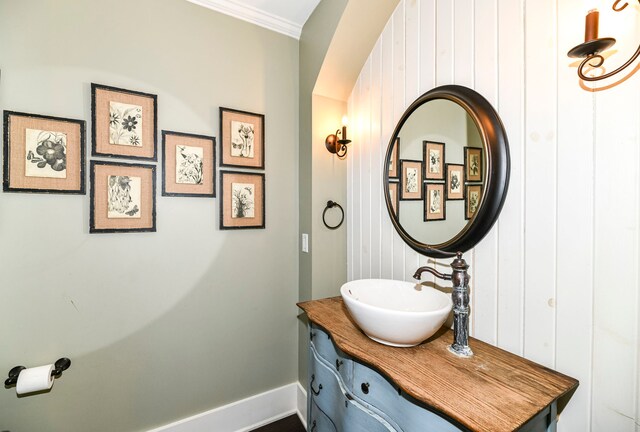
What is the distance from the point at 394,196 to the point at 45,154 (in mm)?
1721

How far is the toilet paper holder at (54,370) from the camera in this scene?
1167 mm

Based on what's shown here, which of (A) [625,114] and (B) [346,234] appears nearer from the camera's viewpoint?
(A) [625,114]

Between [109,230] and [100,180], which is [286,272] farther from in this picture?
[100,180]

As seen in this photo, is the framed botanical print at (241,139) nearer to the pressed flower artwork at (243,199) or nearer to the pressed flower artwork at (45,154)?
the pressed flower artwork at (243,199)

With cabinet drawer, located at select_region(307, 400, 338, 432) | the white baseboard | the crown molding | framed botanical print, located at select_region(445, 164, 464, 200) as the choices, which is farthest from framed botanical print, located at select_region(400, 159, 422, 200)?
the white baseboard

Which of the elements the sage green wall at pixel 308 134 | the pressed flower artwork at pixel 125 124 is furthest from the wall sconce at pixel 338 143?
the pressed flower artwork at pixel 125 124

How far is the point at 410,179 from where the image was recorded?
4.35 feet

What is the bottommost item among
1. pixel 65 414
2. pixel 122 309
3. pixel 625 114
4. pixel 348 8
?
pixel 65 414

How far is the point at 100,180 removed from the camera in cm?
134

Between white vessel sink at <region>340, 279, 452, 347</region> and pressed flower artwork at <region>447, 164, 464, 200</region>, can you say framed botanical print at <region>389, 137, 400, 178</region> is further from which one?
white vessel sink at <region>340, 279, 452, 347</region>

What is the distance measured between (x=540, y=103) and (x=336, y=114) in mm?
1157

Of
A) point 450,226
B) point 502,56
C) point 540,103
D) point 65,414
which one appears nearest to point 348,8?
point 502,56

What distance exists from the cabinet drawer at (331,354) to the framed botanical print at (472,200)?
74 centimetres

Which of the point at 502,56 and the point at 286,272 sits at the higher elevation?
the point at 502,56
